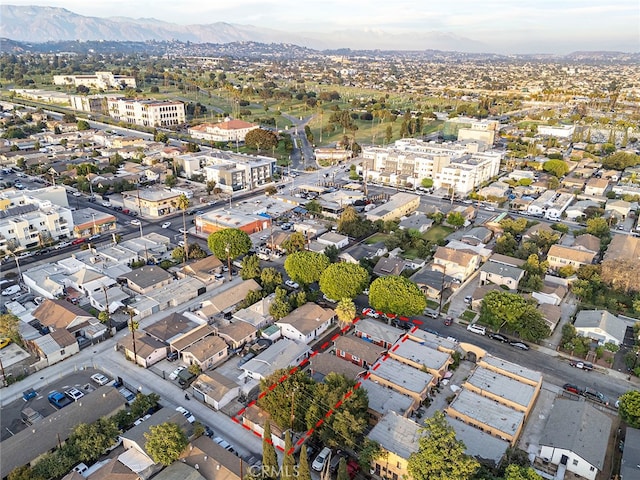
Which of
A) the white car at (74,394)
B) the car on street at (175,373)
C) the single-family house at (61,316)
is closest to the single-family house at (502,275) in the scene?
the car on street at (175,373)

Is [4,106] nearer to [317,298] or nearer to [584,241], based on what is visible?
[317,298]

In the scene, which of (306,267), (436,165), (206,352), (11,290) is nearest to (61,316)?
(11,290)

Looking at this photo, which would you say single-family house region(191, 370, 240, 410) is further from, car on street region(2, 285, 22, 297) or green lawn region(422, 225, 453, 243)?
green lawn region(422, 225, 453, 243)

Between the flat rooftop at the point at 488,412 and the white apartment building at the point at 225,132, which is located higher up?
the white apartment building at the point at 225,132

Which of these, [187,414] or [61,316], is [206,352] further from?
[61,316]

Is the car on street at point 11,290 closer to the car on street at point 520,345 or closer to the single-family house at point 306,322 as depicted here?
the single-family house at point 306,322

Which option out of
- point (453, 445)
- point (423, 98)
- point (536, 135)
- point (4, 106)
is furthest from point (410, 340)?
point (423, 98)

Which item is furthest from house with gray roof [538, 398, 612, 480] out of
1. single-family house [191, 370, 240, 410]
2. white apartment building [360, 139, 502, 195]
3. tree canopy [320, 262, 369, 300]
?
white apartment building [360, 139, 502, 195]
